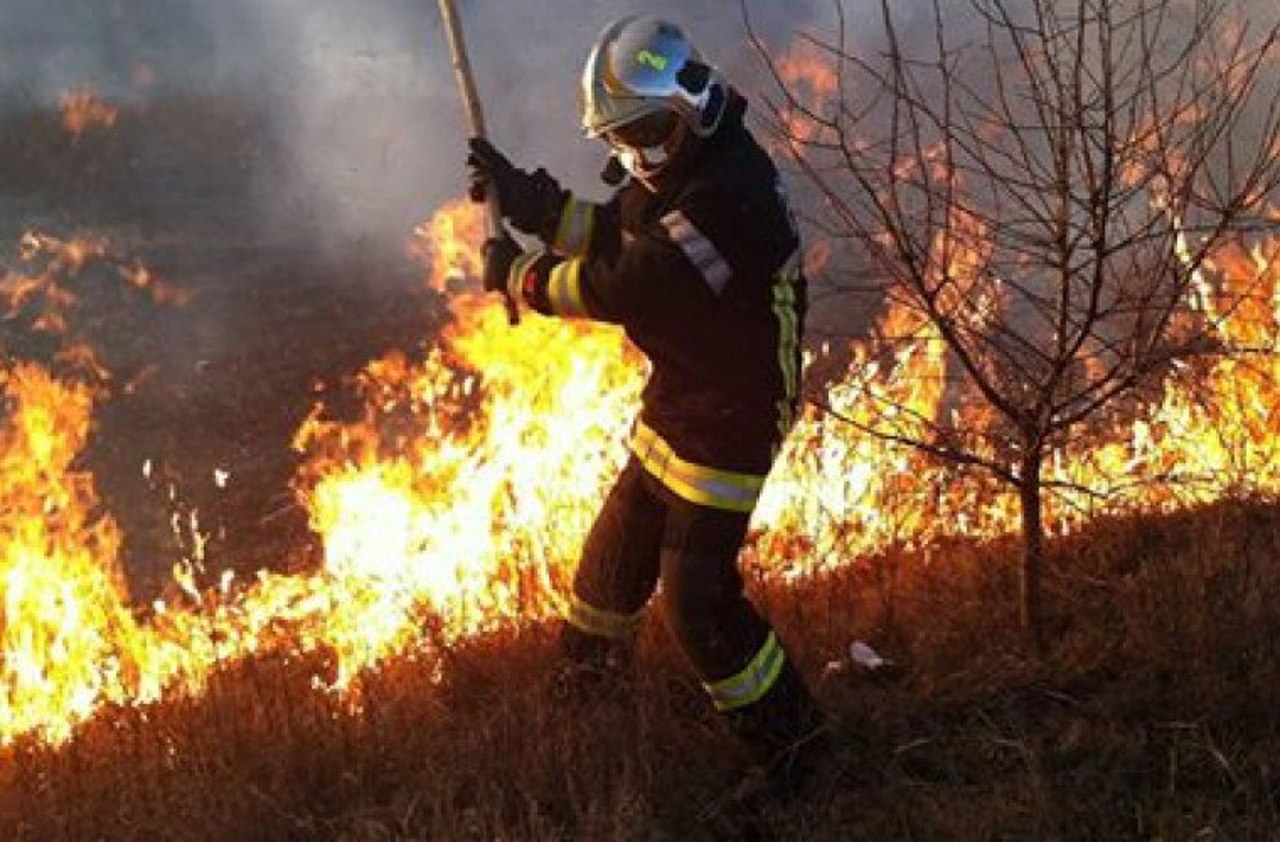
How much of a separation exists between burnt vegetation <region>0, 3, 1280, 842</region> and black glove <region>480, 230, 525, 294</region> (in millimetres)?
1141

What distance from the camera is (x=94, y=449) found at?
24.7 feet

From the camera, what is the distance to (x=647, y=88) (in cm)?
338

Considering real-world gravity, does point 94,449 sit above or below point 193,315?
below

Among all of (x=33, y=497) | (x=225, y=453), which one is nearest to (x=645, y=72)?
(x=33, y=497)

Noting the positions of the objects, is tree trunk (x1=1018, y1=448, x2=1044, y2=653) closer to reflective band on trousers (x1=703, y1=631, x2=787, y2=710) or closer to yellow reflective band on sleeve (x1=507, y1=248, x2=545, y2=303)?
reflective band on trousers (x1=703, y1=631, x2=787, y2=710)

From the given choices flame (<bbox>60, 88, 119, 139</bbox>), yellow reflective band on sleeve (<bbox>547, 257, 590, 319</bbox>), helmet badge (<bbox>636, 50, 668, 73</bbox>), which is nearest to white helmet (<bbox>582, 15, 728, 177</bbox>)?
helmet badge (<bbox>636, 50, 668, 73</bbox>)

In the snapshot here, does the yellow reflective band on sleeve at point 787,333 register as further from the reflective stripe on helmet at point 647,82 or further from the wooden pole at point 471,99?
the wooden pole at point 471,99

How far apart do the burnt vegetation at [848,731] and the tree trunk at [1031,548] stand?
0.31 ft

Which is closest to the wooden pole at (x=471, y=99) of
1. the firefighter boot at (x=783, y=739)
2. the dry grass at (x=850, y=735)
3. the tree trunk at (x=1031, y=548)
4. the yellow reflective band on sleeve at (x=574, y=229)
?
the yellow reflective band on sleeve at (x=574, y=229)

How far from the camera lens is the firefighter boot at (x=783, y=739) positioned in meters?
3.33

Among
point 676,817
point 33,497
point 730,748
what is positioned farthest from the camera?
point 33,497

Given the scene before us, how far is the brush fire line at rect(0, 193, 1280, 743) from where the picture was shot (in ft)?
14.6

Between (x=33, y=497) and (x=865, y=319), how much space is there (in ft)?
18.3

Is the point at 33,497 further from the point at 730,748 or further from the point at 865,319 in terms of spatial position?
the point at 865,319
